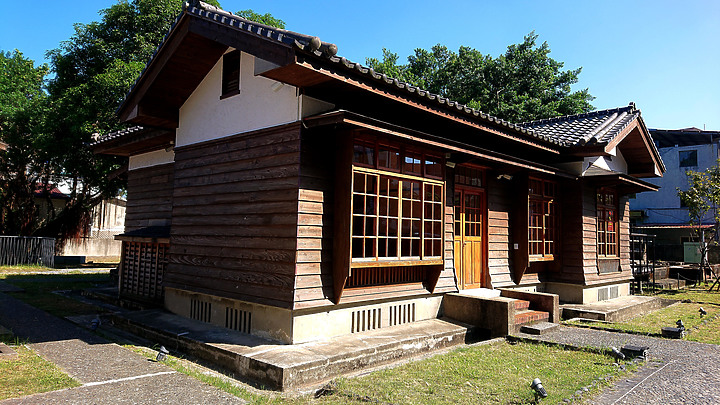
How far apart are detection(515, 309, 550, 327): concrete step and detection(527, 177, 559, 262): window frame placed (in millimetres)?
1773

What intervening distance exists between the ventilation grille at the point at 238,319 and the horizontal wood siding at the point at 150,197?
13.3 feet

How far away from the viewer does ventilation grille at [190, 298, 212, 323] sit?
7980 millimetres

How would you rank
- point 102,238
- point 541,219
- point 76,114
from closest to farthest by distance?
point 541,219 → point 76,114 → point 102,238

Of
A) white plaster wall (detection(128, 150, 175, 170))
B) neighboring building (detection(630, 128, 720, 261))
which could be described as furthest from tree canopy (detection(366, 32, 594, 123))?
white plaster wall (detection(128, 150, 175, 170))

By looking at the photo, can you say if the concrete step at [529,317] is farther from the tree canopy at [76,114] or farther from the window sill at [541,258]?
the tree canopy at [76,114]

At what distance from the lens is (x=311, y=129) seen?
263 inches

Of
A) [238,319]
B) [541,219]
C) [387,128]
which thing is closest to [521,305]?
[541,219]

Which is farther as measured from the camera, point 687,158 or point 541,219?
point 687,158

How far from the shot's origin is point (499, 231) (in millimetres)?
10367

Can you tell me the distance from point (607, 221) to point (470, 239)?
5753 mm

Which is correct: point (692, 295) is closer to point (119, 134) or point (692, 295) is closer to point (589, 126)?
point (589, 126)

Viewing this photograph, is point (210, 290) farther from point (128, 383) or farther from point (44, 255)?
point (44, 255)

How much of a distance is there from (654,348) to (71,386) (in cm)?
856

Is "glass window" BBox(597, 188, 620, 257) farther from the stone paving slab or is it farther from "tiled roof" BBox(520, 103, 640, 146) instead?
the stone paving slab
